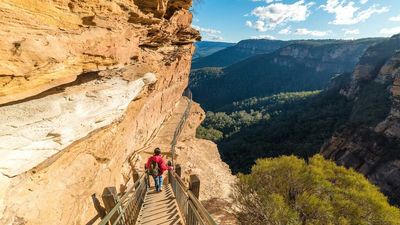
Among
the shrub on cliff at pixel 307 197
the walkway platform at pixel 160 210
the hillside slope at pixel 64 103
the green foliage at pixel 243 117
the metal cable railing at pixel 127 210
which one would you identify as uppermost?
the hillside slope at pixel 64 103

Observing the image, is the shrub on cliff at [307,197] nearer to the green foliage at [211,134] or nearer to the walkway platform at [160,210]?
the walkway platform at [160,210]

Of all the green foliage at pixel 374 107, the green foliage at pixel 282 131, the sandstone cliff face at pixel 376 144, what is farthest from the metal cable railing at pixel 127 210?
the green foliage at pixel 282 131

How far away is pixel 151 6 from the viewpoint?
1046 centimetres

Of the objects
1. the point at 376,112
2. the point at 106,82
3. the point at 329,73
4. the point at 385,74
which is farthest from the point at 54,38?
the point at 329,73

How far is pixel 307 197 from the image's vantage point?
1269 cm

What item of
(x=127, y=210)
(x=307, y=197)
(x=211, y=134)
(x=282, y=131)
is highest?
(x=127, y=210)

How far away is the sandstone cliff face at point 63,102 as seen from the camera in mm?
4215

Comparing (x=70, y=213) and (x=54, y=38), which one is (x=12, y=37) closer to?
(x=54, y=38)

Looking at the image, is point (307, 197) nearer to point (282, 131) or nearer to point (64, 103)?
point (64, 103)

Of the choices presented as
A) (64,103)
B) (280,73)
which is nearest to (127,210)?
(64,103)

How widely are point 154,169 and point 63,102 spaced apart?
3769mm

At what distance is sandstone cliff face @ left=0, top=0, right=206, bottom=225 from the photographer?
4.21m

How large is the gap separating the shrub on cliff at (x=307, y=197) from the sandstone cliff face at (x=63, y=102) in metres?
7.01

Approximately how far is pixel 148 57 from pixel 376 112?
51136 millimetres
